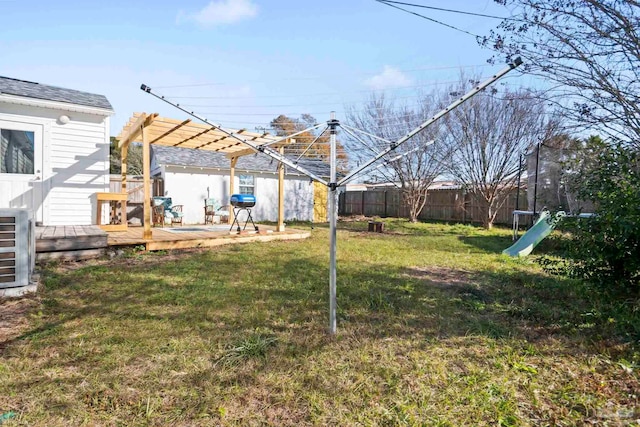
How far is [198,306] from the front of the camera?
3.50m

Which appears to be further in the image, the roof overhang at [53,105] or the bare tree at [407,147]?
the bare tree at [407,147]

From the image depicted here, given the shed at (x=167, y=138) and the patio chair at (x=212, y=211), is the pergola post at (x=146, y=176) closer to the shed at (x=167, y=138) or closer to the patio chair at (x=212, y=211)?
the shed at (x=167, y=138)

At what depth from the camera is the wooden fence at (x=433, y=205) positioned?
1448 centimetres

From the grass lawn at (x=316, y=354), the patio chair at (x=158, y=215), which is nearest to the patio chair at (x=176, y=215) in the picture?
the patio chair at (x=158, y=215)

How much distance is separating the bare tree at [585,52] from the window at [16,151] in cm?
775

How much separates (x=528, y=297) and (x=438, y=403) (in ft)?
8.46

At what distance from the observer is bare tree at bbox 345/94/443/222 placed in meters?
13.6

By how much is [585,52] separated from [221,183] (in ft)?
37.4

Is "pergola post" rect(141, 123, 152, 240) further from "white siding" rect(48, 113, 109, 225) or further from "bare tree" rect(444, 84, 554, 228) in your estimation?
"bare tree" rect(444, 84, 554, 228)

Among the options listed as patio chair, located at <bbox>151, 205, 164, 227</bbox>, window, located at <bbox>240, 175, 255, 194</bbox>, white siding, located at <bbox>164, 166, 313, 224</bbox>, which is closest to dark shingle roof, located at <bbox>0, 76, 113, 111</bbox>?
patio chair, located at <bbox>151, 205, 164, 227</bbox>

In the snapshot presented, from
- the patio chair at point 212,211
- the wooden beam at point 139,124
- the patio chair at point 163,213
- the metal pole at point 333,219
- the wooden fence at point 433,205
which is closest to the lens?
the metal pole at point 333,219

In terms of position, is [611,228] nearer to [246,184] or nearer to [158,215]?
[158,215]

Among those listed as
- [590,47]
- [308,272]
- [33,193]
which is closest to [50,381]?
[308,272]

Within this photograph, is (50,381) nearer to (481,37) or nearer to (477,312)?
(477,312)
